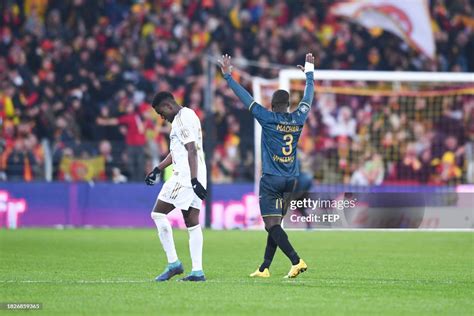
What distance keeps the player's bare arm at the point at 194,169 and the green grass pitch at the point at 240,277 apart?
1.04 metres

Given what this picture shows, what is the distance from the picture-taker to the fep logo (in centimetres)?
2636

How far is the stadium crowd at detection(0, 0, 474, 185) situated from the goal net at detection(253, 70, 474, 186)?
0.04 m

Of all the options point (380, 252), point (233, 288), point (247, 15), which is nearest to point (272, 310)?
point (233, 288)

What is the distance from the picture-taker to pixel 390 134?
28.6 m

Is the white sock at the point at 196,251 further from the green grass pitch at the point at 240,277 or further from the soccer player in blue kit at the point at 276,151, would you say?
the soccer player in blue kit at the point at 276,151

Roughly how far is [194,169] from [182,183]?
399 mm

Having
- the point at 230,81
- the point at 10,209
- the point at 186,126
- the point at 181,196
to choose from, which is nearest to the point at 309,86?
the point at 230,81

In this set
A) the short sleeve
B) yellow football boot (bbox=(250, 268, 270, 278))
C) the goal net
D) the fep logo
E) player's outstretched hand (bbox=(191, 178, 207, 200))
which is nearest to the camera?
→ player's outstretched hand (bbox=(191, 178, 207, 200))

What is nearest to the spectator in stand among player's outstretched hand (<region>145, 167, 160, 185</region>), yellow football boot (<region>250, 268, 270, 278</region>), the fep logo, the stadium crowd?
the stadium crowd

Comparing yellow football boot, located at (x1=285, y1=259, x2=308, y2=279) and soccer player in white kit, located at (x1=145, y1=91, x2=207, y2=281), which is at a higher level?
soccer player in white kit, located at (x1=145, y1=91, x2=207, y2=281)

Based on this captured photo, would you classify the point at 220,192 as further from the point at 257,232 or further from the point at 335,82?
the point at 335,82

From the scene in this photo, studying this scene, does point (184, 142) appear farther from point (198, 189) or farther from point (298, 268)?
point (298, 268)

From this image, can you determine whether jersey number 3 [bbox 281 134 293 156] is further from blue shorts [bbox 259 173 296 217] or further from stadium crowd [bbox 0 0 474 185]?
stadium crowd [bbox 0 0 474 185]

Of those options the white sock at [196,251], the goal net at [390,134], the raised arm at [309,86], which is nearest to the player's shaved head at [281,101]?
the raised arm at [309,86]
